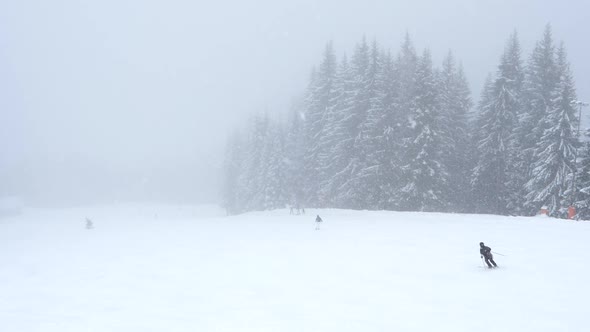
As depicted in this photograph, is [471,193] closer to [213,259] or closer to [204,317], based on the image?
[213,259]

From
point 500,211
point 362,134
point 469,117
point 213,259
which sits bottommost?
point 213,259

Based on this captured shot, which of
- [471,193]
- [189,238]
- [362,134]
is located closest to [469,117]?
[471,193]

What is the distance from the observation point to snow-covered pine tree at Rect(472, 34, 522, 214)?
3591 centimetres

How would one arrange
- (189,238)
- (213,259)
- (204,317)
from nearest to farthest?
(204,317)
(213,259)
(189,238)

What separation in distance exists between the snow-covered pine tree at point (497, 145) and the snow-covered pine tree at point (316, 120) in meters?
15.4

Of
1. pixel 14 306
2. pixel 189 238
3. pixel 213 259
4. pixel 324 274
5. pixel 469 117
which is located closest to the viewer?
pixel 14 306

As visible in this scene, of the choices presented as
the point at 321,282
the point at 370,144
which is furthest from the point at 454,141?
the point at 321,282

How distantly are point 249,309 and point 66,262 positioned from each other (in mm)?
13025

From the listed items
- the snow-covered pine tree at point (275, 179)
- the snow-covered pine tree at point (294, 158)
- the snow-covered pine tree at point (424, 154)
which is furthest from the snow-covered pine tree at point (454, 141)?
the snow-covered pine tree at point (275, 179)

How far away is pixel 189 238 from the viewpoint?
26.3m

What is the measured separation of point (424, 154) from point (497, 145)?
700cm

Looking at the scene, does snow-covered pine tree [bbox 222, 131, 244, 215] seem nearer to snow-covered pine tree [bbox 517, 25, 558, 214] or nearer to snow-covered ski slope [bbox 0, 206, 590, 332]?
Result: snow-covered pine tree [bbox 517, 25, 558, 214]

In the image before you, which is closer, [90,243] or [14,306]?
[14,306]

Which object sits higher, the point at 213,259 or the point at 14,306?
the point at 213,259
